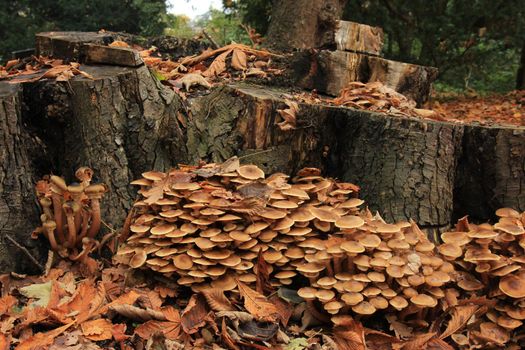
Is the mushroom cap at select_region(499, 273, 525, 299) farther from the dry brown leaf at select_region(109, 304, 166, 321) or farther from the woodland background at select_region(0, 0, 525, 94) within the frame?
the woodland background at select_region(0, 0, 525, 94)

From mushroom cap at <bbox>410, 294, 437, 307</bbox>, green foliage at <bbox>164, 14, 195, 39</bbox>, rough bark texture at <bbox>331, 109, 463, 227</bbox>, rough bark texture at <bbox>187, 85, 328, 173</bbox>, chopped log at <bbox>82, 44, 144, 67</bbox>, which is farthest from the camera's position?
green foliage at <bbox>164, 14, 195, 39</bbox>

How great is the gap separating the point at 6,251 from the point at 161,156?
4.18ft

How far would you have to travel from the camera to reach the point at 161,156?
155 inches

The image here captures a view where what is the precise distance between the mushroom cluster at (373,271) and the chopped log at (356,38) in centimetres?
283

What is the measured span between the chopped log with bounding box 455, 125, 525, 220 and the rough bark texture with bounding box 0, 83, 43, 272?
127 inches

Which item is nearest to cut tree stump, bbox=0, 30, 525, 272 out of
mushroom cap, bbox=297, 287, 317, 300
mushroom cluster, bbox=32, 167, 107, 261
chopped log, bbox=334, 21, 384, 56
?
mushroom cluster, bbox=32, 167, 107, 261

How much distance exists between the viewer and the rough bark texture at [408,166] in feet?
12.3

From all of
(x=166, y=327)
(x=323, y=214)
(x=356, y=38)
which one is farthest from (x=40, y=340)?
(x=356, y=38)

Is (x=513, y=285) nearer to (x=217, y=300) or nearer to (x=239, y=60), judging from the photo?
(x=217, y=300)

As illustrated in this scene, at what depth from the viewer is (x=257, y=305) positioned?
9.84ft

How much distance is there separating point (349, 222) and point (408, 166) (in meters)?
0.98

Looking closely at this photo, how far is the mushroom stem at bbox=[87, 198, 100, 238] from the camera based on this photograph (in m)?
3.44

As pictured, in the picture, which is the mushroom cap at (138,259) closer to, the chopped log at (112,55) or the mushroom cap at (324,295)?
the mushroom cap at (324,295)

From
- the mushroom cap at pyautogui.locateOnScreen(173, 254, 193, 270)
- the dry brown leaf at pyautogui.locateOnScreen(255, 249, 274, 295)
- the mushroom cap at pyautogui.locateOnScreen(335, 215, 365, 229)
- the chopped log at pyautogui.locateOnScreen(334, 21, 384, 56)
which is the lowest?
the dry brown leaf at pyautogui.locateOnScreen(255, 249, 274, 295)
